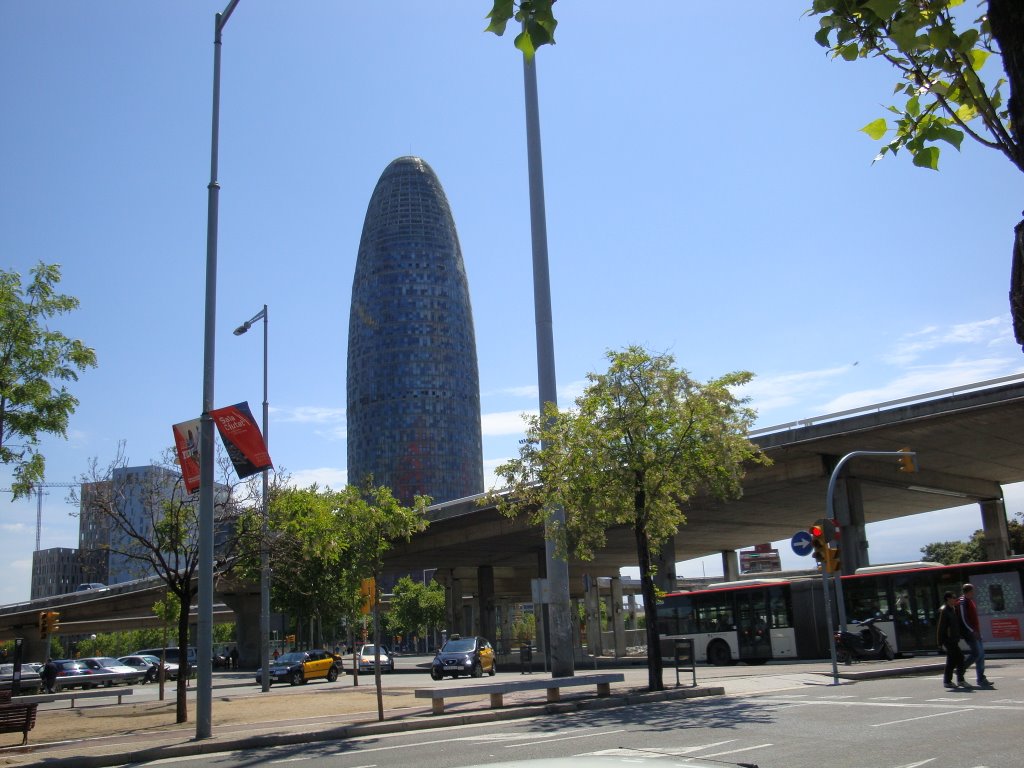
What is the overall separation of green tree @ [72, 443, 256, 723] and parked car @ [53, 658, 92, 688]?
34.2m

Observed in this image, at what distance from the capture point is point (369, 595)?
18.9 meters

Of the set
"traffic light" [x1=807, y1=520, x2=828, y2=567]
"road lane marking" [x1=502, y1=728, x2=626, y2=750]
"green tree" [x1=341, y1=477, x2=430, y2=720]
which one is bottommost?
"road lane marking" [x1=502, y1=728, x2=626, y2=750]

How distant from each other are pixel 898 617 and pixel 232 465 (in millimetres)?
21621

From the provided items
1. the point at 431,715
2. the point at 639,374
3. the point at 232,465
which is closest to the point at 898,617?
the point at 639,374

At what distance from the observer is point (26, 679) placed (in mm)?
47938

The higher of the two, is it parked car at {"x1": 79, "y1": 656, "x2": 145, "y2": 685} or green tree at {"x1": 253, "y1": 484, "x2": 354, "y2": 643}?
green tree at {"x1": 253, "y1": 484, "x2": 354, "y2": 643}

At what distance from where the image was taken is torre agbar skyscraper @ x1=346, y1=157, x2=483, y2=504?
563 feet

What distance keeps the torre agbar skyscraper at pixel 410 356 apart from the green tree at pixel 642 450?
149 metres

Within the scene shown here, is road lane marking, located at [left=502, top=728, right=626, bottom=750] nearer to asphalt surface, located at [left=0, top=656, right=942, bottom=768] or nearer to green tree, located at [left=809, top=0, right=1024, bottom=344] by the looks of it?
asphalt surface, located at [left=0, top=656, right=942, bottom=768]

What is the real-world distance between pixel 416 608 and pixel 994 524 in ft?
239

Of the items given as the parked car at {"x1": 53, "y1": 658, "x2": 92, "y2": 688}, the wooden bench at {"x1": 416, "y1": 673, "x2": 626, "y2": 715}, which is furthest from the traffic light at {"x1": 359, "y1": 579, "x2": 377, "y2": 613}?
the parked car at {"x1": 53, "y1": 658, "x2": 92, "y2": 688}

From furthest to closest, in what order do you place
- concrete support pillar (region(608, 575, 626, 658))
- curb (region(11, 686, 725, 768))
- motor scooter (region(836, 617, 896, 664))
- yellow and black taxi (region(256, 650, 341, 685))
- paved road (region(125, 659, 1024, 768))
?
concrete support pillar (region(608, 575, 626, 658)), yellow and black taxi (region(256, 650, 341, 685)), motor scooter (region(836, 617, 896, 664)), curb (region(11, 686, 725, 768)), paved road (region(125, 659, 1024, 768))

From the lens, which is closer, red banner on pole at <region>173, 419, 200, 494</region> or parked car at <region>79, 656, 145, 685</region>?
red banner on pole at <region>173, 419, 200, 494</region>

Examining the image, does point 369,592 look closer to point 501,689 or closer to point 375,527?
point 501,689
